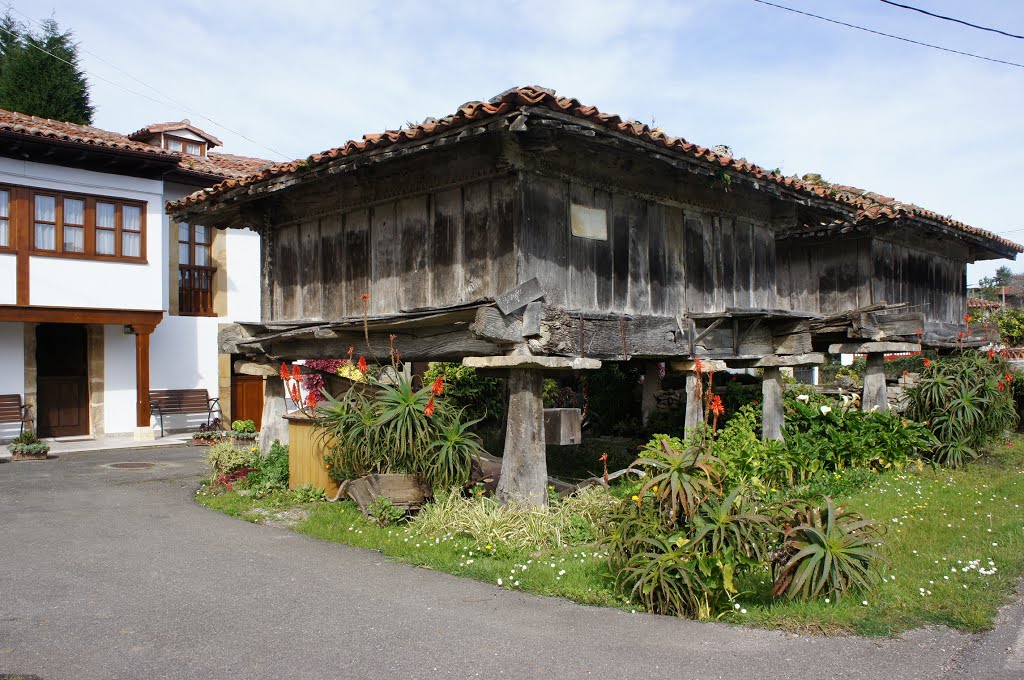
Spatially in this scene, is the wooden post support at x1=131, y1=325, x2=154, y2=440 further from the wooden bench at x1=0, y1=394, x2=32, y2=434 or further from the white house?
the wooden bench at x1=0, y1=394, x2=32, y2=434

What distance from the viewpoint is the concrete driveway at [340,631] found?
13.0 feet

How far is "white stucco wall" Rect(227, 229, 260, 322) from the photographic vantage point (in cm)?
1844

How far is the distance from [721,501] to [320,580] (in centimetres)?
290

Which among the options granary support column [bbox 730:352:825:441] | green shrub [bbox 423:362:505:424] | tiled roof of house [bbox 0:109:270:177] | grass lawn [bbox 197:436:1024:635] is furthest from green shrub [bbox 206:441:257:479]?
granary support column [bbox 730:352:825:441]

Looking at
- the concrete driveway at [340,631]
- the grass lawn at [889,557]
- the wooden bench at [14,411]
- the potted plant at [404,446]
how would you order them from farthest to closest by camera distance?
the wooden bench at [14,411] < the potted plant at [404,446] < the grass lawn at [889,557] < the concrete driveway at [340,631]

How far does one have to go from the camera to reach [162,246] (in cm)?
1631

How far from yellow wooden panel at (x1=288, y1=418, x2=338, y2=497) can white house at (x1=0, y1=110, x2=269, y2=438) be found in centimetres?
856

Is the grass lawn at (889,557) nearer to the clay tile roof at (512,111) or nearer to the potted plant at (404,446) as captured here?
the potted plant at (404,446)

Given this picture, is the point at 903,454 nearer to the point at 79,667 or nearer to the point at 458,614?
the point at 458,614

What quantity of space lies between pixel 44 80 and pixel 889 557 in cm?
2360

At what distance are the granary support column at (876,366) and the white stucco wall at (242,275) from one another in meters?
13.1

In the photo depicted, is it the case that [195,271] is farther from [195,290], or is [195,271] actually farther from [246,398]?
[246,398]

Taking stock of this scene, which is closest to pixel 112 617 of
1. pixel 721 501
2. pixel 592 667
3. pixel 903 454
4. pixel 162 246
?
pixel 592 667

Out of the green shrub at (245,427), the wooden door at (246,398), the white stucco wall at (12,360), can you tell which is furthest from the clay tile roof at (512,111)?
the wooden door at (246,398)
